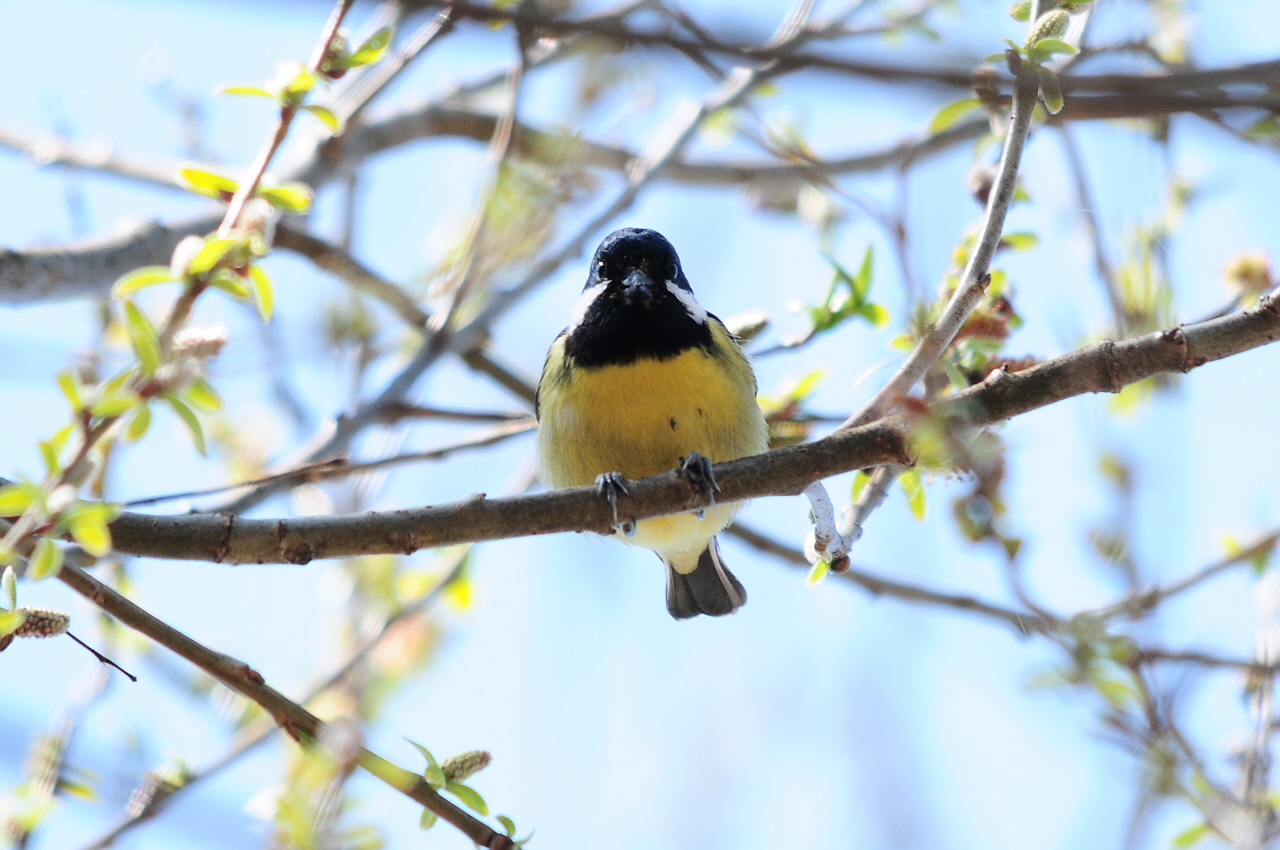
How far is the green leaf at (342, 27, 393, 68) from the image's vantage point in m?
2.15

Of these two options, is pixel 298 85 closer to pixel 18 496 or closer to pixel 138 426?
pixel 138 426

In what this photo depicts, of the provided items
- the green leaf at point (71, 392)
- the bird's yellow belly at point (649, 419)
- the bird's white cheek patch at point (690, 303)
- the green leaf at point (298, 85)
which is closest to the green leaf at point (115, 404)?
the green leaf at point (71, 392)

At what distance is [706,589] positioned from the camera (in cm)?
456

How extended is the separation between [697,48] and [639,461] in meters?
2.49

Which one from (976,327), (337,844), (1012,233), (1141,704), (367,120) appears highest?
(367,120)

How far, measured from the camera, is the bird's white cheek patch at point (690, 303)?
399cm

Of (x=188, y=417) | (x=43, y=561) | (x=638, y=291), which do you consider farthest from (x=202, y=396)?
(x=638, y=291)

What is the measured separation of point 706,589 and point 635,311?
1.31 m

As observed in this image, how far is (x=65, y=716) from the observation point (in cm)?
304

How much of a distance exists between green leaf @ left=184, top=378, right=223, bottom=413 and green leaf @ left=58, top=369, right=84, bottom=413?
211 mm

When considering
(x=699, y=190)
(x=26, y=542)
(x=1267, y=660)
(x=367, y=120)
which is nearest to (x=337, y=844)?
(x=26, y=542)

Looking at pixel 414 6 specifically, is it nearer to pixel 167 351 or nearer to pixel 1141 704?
pixel 167 351

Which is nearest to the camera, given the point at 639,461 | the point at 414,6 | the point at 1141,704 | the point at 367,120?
the point at 414,6

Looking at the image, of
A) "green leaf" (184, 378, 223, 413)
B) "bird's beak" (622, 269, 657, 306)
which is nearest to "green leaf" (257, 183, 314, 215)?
"green leaf" (184, 378, 223, 413)
